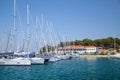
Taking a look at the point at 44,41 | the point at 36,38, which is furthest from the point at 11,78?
the point at 44,41

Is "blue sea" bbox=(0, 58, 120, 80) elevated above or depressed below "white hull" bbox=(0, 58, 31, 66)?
below


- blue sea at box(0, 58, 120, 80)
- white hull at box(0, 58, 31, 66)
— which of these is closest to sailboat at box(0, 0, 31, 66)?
white hull at box(0, 58, 31, 66)

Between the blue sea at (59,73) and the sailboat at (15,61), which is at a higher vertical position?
the sailboat at (15,61)

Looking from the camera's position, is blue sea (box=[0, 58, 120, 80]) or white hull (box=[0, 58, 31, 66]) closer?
blue sea (box=[0, 58, 120, 80])

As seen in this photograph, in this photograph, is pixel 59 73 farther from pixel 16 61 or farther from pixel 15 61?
pixel 15 61

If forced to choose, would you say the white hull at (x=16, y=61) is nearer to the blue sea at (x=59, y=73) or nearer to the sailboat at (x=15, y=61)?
the sailboat at (x=15, y=61)

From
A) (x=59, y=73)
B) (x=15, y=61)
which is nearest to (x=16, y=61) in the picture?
(x=15, y=61)

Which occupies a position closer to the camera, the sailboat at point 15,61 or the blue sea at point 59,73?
the blue sea at point 59,73

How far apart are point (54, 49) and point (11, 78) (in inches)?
1761

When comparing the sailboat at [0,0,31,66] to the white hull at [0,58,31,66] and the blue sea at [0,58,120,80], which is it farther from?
the blue sea at [0,58,120,80]

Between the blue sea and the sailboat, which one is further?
the sailboat

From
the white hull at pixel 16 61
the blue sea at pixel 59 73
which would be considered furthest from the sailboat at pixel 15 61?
the blue sea at pixel 59 73

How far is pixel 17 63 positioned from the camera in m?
46.3

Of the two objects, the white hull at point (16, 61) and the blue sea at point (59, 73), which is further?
the white hull at point (16, 61)
